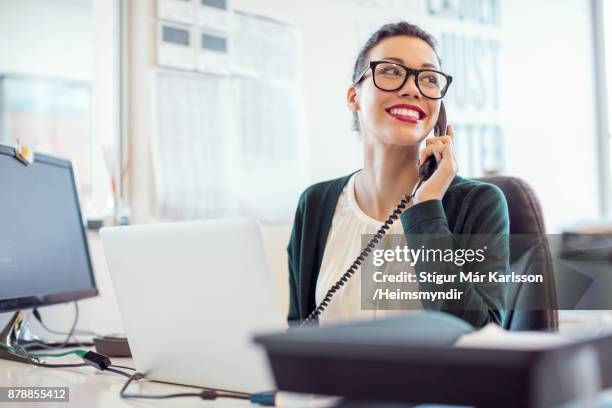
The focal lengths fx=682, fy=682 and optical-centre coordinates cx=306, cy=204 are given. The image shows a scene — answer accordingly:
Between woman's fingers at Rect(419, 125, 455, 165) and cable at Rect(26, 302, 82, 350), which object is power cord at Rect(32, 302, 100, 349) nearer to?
cable at Rect(26, 302, 82, 350)

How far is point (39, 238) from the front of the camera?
1.73 metres

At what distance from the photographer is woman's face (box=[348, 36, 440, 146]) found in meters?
1.58

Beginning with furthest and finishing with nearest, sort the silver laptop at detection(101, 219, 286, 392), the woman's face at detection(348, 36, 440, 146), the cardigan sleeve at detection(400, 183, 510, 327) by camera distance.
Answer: the woman's face at detection(348, 36, 440, 146)
the cardigan sleeve at detection(400, 183, 510, 327)
the silver laptop at detection(101, 219, 286, 392)

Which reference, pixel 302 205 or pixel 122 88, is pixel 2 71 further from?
pixel 302 205

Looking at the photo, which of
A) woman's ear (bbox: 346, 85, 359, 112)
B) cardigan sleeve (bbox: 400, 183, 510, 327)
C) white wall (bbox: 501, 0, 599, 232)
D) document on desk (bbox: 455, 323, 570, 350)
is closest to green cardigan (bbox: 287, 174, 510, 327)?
cardigan sleeve (bbox: 400, 183, 510, 327)

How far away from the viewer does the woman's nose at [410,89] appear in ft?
5.16

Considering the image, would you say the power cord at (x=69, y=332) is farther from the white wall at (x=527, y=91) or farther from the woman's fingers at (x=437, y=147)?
the white wall at (x=527, y=91)

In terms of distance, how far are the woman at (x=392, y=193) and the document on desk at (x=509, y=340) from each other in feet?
2.52

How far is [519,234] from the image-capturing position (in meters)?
1.56

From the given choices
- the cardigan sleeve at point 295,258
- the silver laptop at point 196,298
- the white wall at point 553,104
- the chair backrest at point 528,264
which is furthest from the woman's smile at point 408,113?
the white wall at point 553,104

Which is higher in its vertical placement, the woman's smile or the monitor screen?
the woman's smile

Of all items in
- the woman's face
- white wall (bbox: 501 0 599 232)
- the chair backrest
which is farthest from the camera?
white wall (bbox: 501 0 599 232)

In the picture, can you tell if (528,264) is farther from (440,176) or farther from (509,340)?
(509,340)

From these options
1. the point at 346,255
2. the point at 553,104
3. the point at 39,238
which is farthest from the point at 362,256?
the point at 553,104
